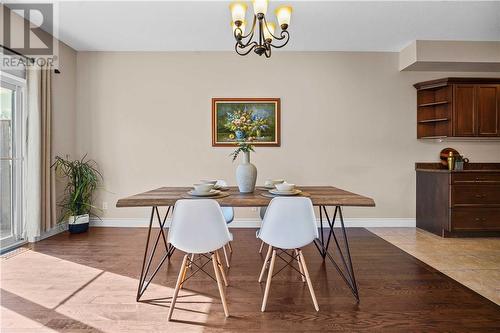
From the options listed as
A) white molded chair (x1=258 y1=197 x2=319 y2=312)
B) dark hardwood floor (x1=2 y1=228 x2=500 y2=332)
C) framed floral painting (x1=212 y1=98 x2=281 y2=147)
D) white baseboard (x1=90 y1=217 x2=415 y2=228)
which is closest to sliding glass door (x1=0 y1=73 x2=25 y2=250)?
dark hardwood floor (x1=2 y1=228 x2=500 y2=332)

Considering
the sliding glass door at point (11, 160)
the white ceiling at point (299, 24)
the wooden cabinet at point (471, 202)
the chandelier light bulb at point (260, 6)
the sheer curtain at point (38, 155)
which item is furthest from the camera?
the wooden cabinet at point (471, 202)

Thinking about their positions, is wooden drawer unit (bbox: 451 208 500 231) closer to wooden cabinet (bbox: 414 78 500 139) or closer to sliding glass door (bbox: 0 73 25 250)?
wooden cabinet (bbox: 414 78 500 139)

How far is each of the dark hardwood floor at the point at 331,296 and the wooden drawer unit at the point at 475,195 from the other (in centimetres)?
128

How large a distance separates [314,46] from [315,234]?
3239mm

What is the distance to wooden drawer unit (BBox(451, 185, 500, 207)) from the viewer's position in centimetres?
379

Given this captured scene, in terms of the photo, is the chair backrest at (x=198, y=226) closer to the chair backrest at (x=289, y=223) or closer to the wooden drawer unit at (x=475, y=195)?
the chair backrest at (x=289, y=223)

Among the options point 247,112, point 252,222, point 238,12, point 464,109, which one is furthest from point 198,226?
point 464,109

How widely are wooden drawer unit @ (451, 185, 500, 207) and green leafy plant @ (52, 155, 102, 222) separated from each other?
507 centimetres

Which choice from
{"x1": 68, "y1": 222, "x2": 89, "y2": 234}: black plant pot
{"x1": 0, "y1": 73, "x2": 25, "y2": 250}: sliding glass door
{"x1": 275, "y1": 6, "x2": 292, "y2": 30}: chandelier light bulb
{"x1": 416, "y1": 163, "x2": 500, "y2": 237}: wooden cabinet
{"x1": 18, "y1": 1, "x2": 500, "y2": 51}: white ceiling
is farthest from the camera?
{"x1": 68, "y1": 222, "x2": 89, "y2": 234}: black plant pot

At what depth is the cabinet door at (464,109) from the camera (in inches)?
159

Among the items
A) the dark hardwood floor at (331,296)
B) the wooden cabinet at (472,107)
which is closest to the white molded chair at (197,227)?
the dark hardwood floor at (331,296)

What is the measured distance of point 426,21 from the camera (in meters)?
3.45

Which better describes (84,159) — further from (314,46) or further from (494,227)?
(494,227)

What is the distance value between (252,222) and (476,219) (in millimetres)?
3079
